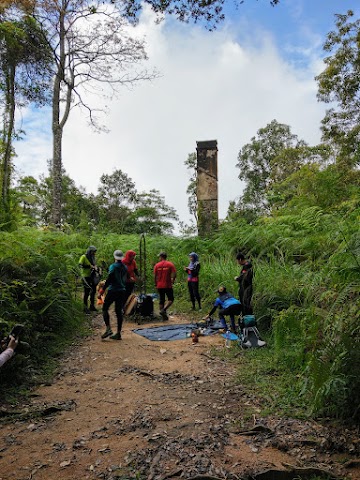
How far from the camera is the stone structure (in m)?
14.8

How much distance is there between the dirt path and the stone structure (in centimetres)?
968

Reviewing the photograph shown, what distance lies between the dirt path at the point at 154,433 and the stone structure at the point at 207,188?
31.8 ft

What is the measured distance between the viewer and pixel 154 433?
11.7ft

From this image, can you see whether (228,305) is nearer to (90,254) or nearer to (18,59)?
(90,254)

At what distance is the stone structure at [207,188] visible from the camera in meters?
14.8

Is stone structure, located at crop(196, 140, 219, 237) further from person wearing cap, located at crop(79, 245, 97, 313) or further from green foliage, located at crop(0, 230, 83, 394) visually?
green foliage, located at crop(0, 230, 83, 394)

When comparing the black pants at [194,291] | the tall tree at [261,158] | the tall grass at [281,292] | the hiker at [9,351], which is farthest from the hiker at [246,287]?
the tall tree at [261,158]

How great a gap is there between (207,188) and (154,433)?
466 inches

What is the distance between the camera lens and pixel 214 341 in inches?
276

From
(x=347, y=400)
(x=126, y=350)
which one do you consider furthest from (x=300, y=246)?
(x=347, y=400)

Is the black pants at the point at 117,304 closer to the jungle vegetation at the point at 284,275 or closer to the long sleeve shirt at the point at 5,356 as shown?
the jungle vegetation at the point at 284,275

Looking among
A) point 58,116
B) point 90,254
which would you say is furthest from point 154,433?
point 58,116

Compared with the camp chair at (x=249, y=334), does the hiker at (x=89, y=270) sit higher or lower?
higher

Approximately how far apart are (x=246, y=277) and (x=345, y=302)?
303 centimetres
